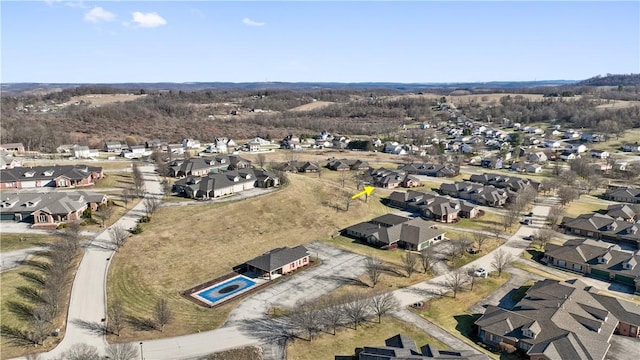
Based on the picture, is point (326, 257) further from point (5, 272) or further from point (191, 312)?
point (5, 272)

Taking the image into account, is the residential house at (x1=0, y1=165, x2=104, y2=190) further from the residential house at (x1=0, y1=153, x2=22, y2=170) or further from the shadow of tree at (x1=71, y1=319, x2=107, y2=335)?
the shadow of tree at (x1=71, y1=319, x2=107, y2=335)

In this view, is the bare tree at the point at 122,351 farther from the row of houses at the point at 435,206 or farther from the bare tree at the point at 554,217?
the bare tree at the point at 554,217

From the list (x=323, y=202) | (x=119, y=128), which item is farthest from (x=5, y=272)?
(x=119, y=128)

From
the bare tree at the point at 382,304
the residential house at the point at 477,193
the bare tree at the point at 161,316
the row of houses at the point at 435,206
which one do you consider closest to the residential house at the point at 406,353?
the bare tree at the point at 382,304

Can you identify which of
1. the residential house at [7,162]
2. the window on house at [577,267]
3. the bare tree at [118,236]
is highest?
the residential house at [7,162]

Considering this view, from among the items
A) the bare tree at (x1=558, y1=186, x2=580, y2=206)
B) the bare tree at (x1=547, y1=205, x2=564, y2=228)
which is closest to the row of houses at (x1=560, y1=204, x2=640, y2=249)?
the bare tree at (x1=547, y1=205, x2=564, y2=228)

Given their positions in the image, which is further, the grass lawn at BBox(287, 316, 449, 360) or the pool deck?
the pool deck
